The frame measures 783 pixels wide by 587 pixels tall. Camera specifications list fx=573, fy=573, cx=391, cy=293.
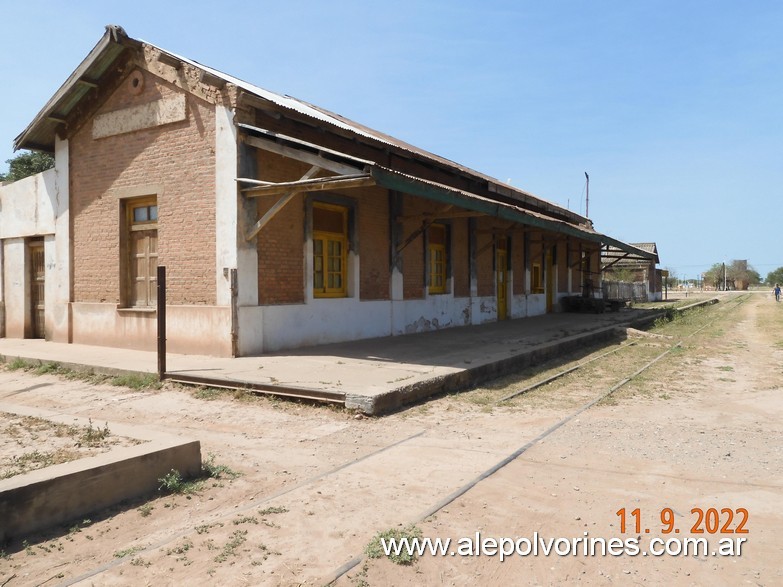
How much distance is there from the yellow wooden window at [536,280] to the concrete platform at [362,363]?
7.94 metres

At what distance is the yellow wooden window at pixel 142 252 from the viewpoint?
10672 millimetres

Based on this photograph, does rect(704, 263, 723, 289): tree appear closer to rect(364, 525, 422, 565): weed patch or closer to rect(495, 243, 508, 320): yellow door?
rect(495, 243, 508, 320): yellow door

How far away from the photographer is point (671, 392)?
7.79 meters

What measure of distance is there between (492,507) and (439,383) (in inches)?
148

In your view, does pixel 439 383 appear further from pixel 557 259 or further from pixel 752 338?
pixel 557 259

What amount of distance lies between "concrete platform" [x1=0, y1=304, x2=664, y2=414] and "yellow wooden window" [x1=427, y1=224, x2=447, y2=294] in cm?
189

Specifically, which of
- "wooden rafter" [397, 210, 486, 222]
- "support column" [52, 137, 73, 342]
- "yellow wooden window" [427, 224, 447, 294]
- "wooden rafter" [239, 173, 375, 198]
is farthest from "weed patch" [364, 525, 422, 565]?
"yellow wooden window" [427, 224, 447, 294]

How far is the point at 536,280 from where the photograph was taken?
21.9 meters

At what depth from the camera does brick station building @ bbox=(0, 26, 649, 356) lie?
9.34 m

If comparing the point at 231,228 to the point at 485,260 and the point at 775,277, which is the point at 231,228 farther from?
the point at 775,277

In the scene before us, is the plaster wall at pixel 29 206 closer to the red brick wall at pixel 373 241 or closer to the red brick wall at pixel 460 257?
the red brick wall at pixel 373 241

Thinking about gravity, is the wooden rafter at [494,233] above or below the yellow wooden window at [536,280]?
above

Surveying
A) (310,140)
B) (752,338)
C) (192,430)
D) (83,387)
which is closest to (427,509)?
(192,430)

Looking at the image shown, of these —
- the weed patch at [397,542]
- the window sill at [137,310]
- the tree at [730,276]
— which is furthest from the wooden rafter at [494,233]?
the tree at [730,276]
